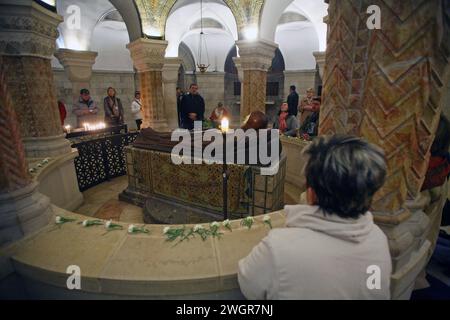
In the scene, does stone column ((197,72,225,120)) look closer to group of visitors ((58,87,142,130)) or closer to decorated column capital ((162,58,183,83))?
decorated column capital ((162,58,183,83))

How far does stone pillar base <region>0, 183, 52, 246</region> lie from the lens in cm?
154

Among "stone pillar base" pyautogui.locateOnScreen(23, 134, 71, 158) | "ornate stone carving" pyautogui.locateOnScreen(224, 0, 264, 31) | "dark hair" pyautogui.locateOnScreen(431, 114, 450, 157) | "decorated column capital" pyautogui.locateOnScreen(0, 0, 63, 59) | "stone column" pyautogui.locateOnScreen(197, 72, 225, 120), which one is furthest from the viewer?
"stone column" pyautogui.locateOnScreen(197, 72, 225, 120)

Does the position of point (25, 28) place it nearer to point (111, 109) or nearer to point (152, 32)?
point (111, 109)

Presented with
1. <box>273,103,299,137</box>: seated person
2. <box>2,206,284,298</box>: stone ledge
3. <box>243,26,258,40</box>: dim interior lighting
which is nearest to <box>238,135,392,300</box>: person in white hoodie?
<box>2,206,284,298</box>: stone ledge

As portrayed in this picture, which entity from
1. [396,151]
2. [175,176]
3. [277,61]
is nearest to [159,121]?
[175,176]

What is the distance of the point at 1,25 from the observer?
9.84 feet

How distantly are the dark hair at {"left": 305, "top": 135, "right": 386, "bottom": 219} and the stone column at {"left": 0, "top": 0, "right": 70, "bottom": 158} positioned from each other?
3828mm

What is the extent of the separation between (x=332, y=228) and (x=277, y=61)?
1559 centimetres

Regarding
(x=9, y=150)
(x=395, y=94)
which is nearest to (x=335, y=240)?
(x=395, y=94)

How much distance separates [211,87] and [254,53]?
8.75 metres

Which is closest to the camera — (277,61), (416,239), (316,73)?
(416,239)

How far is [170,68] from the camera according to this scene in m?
9.20

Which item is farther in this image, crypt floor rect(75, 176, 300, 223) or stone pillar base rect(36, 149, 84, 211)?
crypt floor rect(75, 176, 300, 223)
